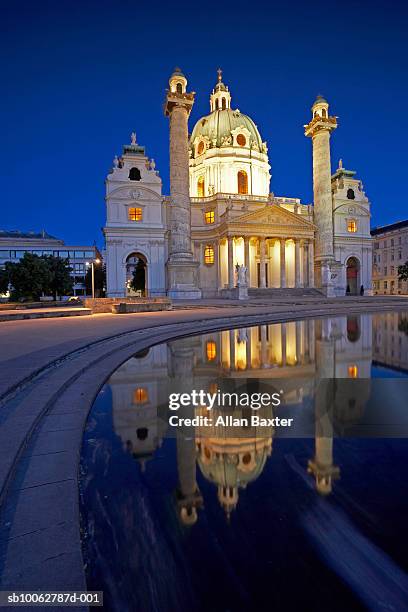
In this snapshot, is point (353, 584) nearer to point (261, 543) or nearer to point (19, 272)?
point (261, 543)

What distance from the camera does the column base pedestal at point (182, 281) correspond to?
1469 inches

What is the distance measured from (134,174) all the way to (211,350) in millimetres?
41953

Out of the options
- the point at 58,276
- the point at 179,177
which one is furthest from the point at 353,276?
the point at 58,276

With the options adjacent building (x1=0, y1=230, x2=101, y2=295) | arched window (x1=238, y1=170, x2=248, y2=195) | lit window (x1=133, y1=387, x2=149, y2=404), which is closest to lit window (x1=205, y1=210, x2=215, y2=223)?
arched window (x1=238, y1=170, x2=248, y2=195)

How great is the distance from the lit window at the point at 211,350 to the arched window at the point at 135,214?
3699 centimetres

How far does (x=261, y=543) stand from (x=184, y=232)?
127 ft

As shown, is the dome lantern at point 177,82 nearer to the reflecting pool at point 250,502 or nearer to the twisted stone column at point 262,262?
the twisted stone column at point 262,262

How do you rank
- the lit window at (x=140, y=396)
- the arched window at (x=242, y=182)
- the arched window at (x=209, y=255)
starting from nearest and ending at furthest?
the lit window at (x=140, y=396) < the arched window at (x=209, y=255) < the arched window at (x=242, y=182)

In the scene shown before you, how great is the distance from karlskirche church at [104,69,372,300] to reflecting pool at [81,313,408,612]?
32299 millimetres

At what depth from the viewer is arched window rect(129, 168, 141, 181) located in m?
46.3

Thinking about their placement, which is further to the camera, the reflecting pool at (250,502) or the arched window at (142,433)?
the arched window at (142,433)

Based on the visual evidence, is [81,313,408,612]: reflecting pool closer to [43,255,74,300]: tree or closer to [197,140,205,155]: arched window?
[43,255,74,300]: tree

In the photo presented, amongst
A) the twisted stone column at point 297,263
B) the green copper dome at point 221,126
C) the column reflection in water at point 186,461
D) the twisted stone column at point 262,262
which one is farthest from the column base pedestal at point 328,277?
the column reflection in water at point 186,461

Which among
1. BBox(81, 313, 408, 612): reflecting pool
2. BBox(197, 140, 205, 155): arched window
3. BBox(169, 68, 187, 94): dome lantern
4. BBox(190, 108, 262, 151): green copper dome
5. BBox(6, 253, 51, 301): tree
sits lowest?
BBox(81, 313, 408, 612): reflecting pool
